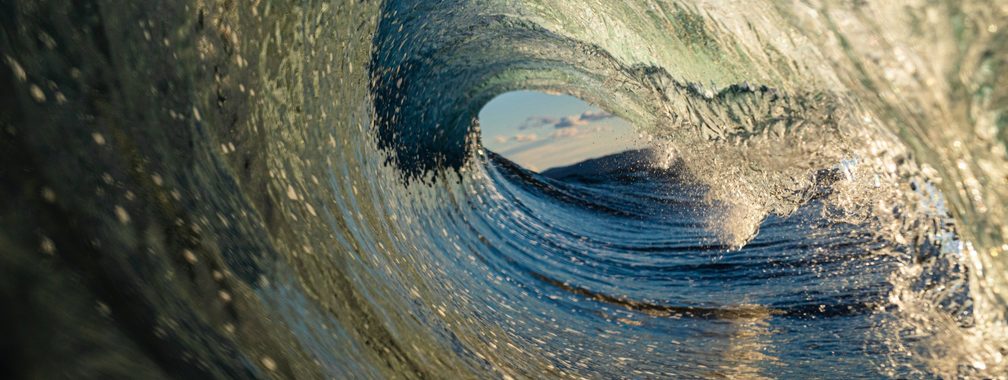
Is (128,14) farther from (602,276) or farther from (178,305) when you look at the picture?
(602,276)

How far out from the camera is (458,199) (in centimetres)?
556

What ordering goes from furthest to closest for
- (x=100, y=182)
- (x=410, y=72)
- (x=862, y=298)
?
(x=410, y=72) → (x=862, y=298) → (x=100, y=182)

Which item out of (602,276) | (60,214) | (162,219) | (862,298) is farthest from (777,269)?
(60,214)

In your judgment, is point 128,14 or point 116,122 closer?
point 116,122

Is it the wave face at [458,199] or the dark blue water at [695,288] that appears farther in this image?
the dark blue water at [695,288]

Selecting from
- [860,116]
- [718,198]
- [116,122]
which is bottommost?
[116,122]

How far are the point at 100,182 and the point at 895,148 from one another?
1668 millimetres

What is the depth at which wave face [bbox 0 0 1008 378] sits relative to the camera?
139cm

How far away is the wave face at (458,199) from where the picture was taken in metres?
1.39

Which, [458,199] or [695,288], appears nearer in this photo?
[695,288]

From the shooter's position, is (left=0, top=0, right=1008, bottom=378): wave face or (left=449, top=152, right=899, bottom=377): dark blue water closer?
(left=0, top=0, right=1008, bottom=378): wave face

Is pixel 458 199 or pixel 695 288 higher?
pixel 458 199

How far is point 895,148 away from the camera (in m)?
1.85

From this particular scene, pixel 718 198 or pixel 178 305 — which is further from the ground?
pixel 718 198
